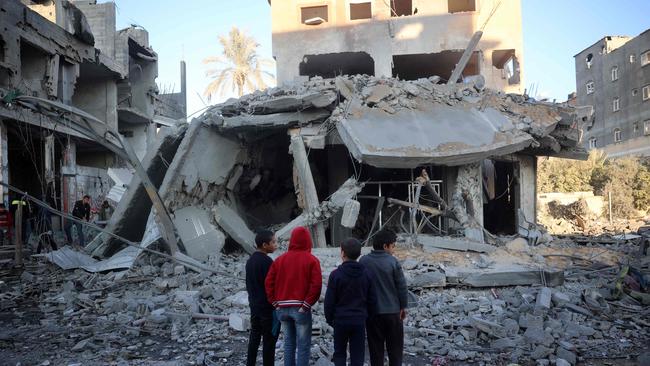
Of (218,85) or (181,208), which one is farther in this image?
(218,85)

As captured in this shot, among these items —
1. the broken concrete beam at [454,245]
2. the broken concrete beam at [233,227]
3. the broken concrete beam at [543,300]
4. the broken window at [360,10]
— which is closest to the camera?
the broken concrete beam at [543,300]

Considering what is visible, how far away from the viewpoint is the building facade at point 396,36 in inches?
846

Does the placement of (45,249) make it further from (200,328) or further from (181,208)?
(200,328)

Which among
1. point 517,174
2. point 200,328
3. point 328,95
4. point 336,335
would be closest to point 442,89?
point 328,95

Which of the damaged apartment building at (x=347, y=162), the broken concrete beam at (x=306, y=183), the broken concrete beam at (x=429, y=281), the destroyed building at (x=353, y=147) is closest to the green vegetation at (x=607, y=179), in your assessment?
the damaged apartment building at (x=347, y=162)

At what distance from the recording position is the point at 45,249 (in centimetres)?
1092

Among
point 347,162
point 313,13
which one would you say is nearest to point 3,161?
point 347,162

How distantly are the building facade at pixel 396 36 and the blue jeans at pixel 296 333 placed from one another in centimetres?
1781

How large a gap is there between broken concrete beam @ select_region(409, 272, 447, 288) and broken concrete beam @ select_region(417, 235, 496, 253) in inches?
58.8

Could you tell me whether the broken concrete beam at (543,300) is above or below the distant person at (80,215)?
below

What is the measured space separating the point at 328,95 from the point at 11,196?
32.2ft

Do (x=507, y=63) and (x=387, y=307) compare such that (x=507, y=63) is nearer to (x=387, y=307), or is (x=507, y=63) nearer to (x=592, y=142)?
(x=592, y=142)

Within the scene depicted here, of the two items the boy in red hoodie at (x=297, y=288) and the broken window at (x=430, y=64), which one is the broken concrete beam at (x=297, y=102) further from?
the broken window at (x=430, y=64)

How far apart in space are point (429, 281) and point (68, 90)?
1570 centimetres
